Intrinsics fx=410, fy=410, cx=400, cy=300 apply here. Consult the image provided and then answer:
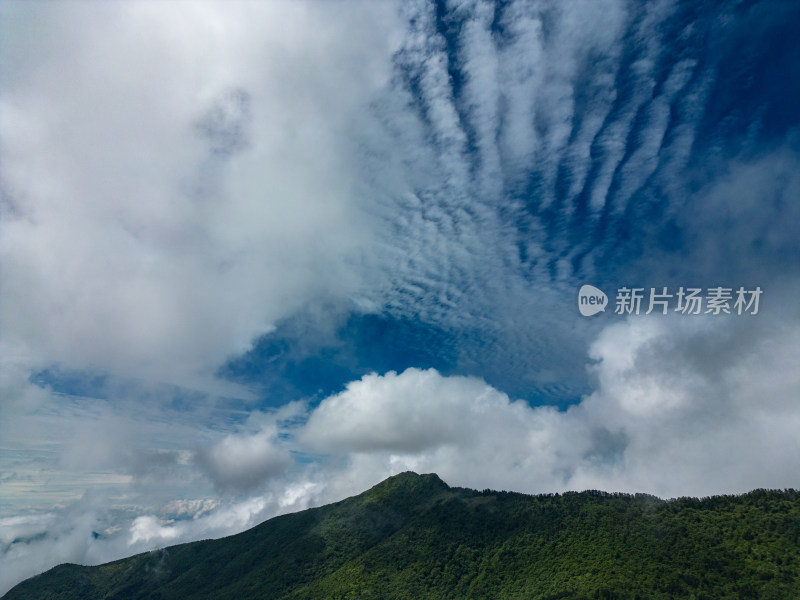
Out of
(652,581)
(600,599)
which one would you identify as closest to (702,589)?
(652,581)

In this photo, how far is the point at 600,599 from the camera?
624 ft

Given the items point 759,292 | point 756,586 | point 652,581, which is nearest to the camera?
point 759,292

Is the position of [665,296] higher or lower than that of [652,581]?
higher

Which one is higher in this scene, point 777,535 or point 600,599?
point 777,535

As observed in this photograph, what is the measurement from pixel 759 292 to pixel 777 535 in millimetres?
213701

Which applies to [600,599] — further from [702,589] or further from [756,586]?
[756,586]

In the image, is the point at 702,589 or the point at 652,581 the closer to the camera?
the point at 702,589

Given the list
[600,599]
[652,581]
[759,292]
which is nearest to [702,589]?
[652,581]

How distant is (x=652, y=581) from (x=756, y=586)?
40.2m

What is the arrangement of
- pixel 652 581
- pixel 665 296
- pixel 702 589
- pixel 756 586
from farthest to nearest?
pixel 652 581 < pixel 702 589 < pixel 756 586 < pixel 665 296

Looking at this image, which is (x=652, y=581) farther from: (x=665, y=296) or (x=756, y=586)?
(x=665, y=296)

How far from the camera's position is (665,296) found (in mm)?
72312

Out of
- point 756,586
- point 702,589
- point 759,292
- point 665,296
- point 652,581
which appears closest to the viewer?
point 759,292

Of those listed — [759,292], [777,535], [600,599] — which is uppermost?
[759,292]
